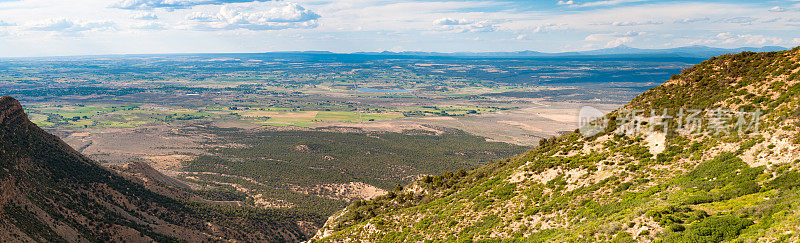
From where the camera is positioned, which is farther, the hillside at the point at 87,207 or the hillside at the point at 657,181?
the hillside at the point at 87,207

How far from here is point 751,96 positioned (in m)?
36.3

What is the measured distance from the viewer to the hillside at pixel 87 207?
4703cm

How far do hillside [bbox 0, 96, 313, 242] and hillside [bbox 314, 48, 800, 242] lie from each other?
23.2m

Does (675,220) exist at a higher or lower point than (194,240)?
higher

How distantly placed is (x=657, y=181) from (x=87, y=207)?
63.4m

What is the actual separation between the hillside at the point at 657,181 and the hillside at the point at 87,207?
23.2m

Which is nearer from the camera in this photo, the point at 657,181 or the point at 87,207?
the point at 657,181

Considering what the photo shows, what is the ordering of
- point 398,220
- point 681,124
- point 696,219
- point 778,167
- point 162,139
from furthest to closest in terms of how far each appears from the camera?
1. point 162,139
2. point 398,220
3. point 681,124
4. point 778,167
5. point 696,219

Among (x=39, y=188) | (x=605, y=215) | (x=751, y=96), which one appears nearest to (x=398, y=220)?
(x=605, y=215)

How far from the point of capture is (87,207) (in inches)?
2179

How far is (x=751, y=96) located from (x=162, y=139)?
635ft

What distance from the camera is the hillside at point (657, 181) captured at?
22234mm

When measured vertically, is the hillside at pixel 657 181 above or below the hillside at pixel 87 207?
above

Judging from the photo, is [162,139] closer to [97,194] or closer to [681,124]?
[97,194]
